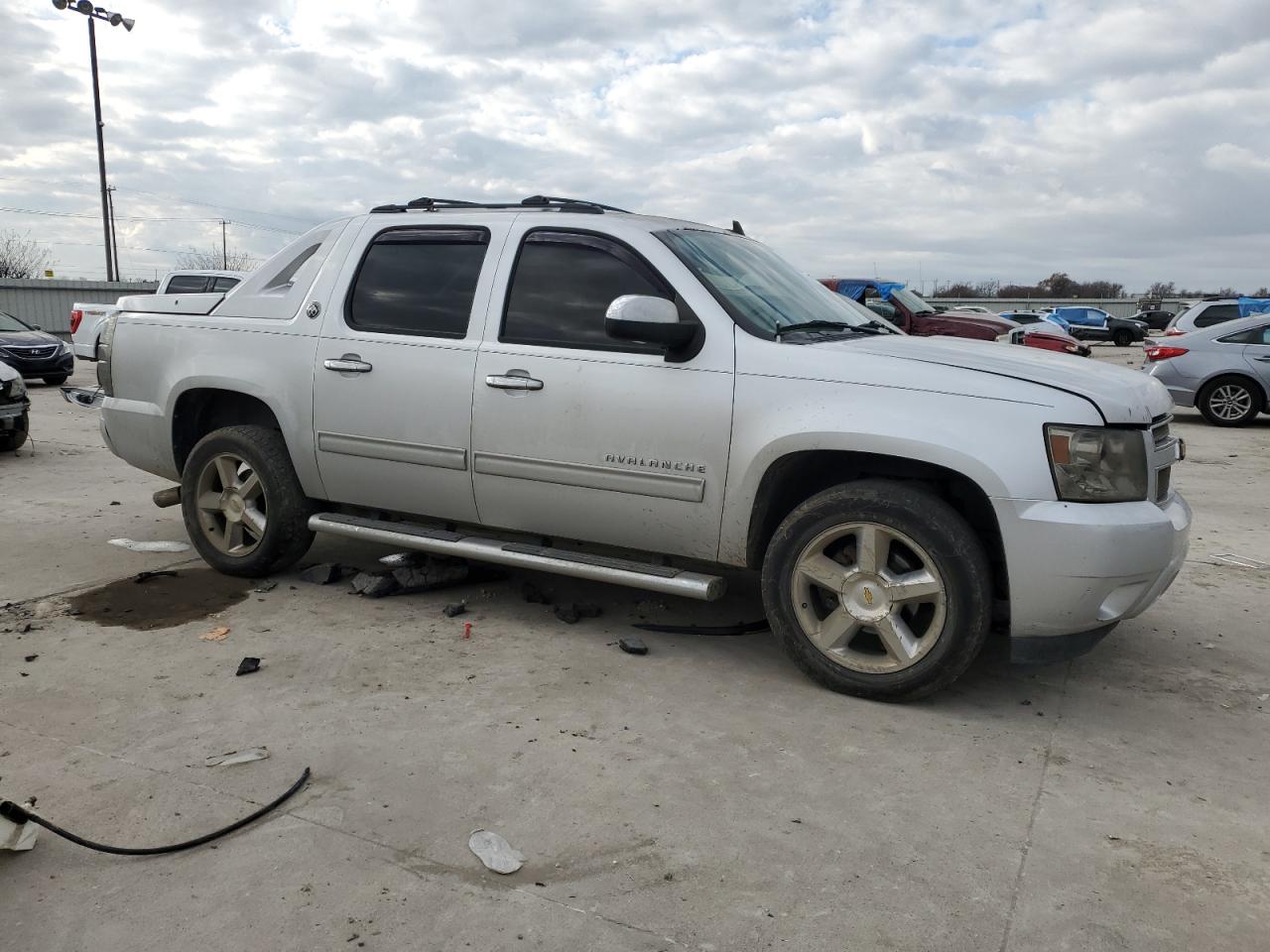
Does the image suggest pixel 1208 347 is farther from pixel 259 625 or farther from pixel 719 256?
pixel 259 625

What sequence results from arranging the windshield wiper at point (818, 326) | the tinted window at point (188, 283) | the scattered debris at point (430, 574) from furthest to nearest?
the tinted window at point (188, 283) → the scattered debris at point (430, 574) → the windshield wiper at point (818, 326)

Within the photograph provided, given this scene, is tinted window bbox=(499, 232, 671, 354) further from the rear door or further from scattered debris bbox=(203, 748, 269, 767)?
scattered debris bbox=(203, 748, 269, 767)

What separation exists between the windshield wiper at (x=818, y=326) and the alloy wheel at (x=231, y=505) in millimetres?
2828

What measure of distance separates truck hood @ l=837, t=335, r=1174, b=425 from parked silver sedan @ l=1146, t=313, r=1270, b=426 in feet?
35.6

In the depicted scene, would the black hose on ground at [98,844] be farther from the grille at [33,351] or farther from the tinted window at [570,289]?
the grille at [33,351]

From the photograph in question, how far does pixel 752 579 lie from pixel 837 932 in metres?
3.40

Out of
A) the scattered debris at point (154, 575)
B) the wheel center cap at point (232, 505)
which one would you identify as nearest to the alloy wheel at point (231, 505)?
the wheel center cap at point (232, 505)

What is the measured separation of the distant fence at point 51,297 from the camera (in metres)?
30.5

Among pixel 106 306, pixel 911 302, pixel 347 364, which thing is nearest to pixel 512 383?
pixel 347 364

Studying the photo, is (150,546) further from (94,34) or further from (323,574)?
(94,34)

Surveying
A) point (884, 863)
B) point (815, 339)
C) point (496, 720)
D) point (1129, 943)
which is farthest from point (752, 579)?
point (1129, 943)

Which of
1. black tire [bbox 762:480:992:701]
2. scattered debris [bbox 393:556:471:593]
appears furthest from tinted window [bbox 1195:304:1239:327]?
black tire [bbox 762:480:992:701]

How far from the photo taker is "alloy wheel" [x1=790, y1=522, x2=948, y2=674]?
3.94 metres

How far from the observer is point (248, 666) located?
4320mm
